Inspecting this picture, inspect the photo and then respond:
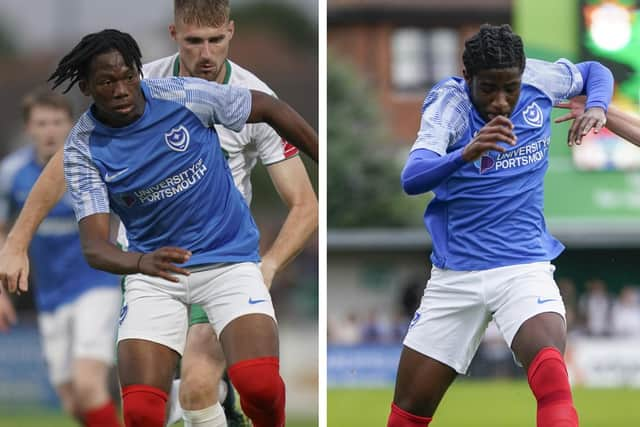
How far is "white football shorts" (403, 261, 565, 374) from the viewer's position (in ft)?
19.9

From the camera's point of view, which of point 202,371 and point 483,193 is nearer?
point 483,193

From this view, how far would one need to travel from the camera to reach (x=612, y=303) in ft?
91.7

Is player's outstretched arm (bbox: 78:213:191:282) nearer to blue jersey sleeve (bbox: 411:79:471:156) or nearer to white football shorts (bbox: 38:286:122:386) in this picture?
blue jersey sleeve (bbox: 411:79:471:156)

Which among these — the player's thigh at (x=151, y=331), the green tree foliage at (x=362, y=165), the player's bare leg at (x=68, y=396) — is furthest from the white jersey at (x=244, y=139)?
the green tree foliage at (x=362, y=165)

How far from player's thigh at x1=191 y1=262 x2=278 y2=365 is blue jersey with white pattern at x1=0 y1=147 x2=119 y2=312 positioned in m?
3.91

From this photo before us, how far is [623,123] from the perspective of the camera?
6.39 metres

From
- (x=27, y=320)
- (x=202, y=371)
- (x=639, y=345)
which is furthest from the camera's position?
(x=639, y=345)

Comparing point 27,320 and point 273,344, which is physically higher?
point 273,344

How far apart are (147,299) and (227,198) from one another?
24.2 inches

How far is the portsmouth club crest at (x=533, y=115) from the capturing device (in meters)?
6.17

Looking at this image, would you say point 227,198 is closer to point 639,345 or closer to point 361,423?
point 361,423

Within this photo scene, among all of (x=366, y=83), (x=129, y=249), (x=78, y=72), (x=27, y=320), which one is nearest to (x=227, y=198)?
(x=129, y=249)

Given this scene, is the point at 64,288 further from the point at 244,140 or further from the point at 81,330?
the point at 244,140

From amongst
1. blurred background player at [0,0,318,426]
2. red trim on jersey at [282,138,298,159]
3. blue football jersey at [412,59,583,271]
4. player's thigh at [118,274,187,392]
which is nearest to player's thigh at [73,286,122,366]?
blurred background player at [0,0,318,426]
